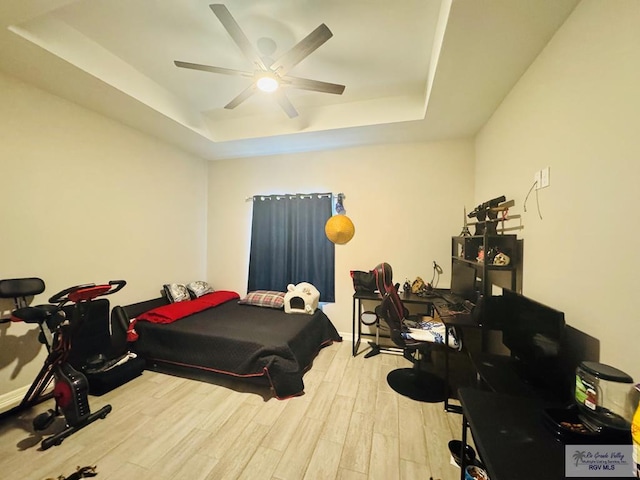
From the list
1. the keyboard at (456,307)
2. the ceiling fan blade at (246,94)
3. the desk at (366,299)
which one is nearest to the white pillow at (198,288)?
the desk at (366,299)

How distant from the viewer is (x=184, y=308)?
296cm

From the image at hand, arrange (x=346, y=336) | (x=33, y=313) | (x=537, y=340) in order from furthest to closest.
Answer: (x=346, y=336)
(x=33, y=313)
(x=537, y=340)

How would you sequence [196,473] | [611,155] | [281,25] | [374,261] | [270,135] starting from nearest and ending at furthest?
[611,155], [196,473], [281,25], [270,135], [374,261]

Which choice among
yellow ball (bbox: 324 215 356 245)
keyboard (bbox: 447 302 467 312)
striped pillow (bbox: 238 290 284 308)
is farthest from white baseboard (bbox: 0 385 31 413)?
keyboard (bbox: 447 302 467 312)

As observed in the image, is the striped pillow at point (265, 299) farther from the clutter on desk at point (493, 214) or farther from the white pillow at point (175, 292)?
the clutter on desk at point (493, 214)

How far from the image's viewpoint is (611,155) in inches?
43.4

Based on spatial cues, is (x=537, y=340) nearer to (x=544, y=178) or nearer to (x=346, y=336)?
(x=544, y=178)

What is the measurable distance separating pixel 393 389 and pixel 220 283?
2.94 m

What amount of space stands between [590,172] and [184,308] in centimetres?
354

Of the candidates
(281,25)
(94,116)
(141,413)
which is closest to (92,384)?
(141,413)

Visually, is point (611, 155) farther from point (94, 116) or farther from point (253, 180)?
point (94, 116)

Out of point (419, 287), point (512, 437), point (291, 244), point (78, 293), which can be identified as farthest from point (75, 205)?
point (419, 287)

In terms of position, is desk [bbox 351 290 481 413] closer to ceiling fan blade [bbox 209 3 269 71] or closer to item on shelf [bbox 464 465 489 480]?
item on shelf [bbox 464 465 489 480]

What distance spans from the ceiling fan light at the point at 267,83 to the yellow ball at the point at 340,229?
179cm
